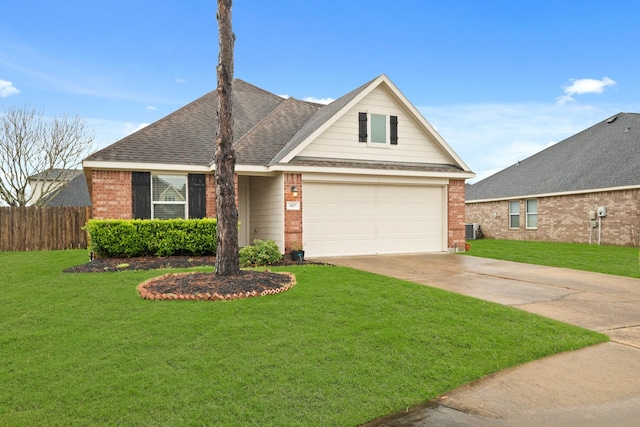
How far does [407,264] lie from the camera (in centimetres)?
1119

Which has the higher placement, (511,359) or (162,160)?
(162,160)

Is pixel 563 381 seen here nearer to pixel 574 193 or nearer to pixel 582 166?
pixel 574 193

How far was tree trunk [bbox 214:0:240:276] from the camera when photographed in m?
7.54

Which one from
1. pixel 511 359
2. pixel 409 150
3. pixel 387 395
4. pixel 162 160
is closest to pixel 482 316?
pixel 511 359

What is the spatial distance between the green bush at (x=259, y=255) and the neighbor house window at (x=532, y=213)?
17.3 m

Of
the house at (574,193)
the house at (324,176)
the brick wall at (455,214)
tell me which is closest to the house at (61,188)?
the house at (324,176)

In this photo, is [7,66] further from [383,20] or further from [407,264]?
[407,264]

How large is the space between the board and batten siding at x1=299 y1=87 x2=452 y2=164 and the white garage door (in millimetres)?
998

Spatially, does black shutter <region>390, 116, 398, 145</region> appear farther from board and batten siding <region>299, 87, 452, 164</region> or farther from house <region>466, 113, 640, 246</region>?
house <region>466, 113, 640, 246</region>

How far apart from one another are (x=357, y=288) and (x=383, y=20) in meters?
11.7

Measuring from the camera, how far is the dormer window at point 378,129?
541 inches

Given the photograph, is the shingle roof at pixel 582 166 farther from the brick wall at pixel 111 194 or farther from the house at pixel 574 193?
the brick wall at pixel 111 194

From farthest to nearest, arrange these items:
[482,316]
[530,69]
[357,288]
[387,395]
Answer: [530,69], [357,288], [482,316], [387,395]

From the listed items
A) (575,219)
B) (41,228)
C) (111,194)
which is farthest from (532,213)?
(41,228)
